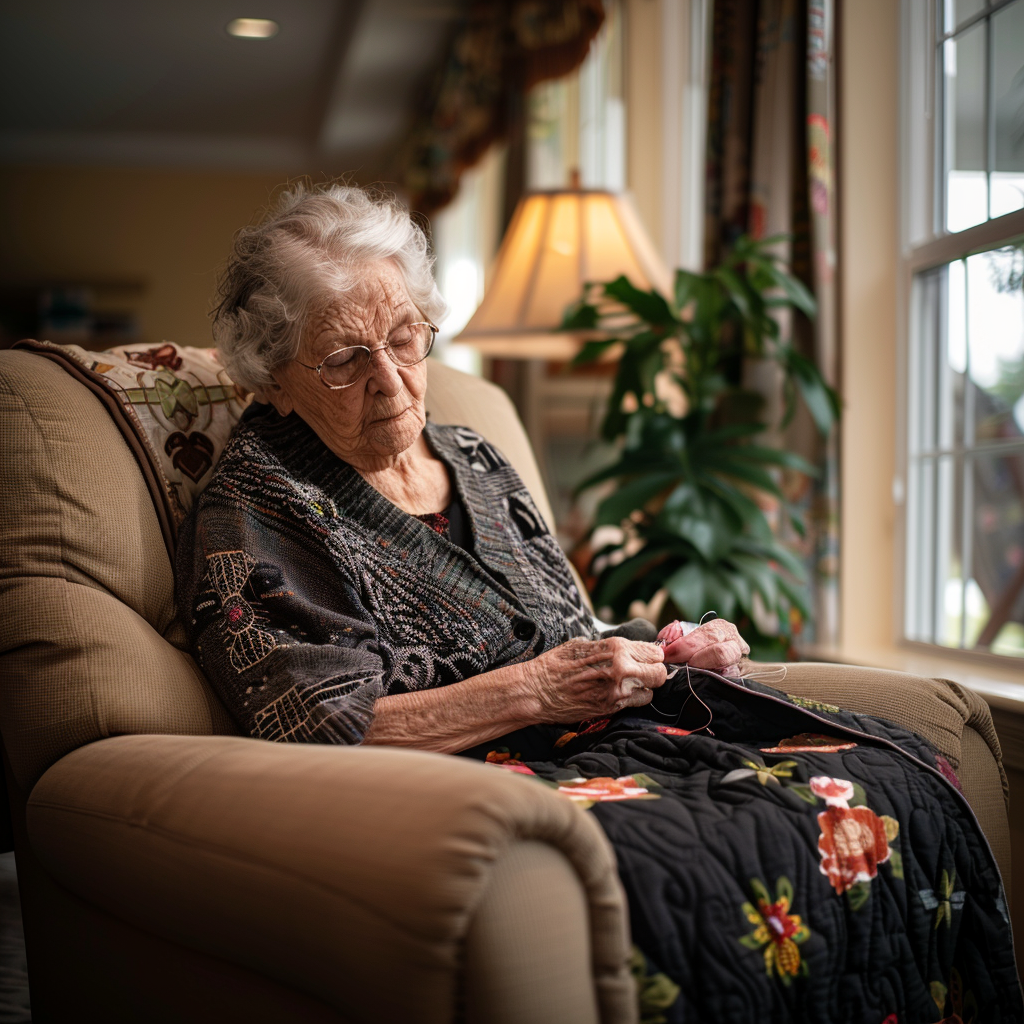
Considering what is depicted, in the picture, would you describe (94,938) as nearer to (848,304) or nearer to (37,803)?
(37,803)

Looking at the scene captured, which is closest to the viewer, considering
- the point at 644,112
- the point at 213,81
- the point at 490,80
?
the point at 644,112

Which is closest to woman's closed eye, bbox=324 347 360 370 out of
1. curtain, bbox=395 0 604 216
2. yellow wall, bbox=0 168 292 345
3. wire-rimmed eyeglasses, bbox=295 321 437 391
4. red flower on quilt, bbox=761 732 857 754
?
wire-rimmed eyeglasses, bbox=295 321 437 391

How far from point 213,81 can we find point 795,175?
4.38 metres

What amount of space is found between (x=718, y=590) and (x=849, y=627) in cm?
46

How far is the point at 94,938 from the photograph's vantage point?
106 centimetres

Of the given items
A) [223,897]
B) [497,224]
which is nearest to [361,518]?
[223,897]

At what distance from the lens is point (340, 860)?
744 mm

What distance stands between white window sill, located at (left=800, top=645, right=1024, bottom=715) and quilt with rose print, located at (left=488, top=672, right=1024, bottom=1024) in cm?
45

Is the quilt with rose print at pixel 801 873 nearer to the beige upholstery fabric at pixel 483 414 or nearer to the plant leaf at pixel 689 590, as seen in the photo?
the beige upholstery fabric at pixel 483 414

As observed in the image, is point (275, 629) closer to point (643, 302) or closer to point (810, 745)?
point (810, 745)

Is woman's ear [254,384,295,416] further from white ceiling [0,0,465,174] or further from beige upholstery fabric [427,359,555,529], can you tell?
white ceiling [0,0,465,174]

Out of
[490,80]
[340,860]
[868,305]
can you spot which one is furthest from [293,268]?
Result: [490,80]

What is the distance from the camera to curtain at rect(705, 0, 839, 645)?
2.17m

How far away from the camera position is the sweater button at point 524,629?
4.25ft
